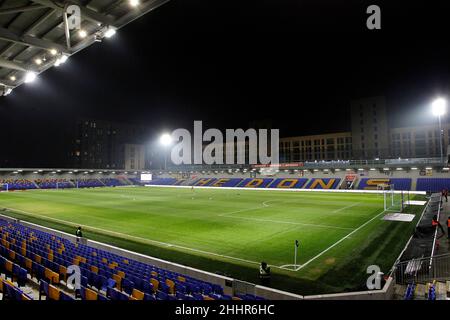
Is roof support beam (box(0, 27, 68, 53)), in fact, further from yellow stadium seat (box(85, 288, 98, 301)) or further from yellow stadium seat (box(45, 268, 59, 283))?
yellow stadium seat (box(85, 288, 98, 301))

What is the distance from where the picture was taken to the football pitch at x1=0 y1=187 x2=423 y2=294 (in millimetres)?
Answer: 12775

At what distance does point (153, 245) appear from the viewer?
56.2ft

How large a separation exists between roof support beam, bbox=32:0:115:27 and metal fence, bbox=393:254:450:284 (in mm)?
13143

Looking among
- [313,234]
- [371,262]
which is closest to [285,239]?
[313,234]

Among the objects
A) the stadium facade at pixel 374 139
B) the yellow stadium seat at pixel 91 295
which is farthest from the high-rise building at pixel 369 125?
the yellow stadium seat at pixel 91 295

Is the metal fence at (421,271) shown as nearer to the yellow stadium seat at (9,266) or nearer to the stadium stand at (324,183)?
the yellow stadium seat at (9,266)

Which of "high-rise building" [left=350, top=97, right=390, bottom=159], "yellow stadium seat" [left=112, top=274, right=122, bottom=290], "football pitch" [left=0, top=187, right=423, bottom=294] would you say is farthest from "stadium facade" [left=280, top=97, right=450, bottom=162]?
"yellow stadium seat" [left=112, top=274, right=122, bottom=290]

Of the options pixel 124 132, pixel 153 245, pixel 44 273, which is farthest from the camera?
pixel 124 132

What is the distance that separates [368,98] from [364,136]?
1271 cm

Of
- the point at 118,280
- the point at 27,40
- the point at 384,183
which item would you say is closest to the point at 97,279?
the point at 118,280

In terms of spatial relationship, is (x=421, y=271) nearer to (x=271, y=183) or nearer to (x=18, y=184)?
(x=271, y=183)

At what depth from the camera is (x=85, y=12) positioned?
9070 mm
